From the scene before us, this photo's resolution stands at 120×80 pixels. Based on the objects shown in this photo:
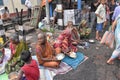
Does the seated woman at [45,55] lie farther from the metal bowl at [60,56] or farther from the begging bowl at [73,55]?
the begging bowl at [73,55]

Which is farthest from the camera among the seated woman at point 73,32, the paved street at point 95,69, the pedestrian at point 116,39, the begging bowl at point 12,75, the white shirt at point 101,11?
the white shirt at point 101,11

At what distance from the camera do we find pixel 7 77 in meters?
4.81

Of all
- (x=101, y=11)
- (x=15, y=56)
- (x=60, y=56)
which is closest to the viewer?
(x=15, y=56)

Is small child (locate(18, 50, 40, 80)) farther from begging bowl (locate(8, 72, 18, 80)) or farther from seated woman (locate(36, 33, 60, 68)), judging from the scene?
seated woman (locate(36, 33, 60, 68))

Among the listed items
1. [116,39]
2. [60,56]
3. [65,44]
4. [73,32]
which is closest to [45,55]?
[60,56]

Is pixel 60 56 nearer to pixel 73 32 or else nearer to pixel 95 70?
pixel 95 70

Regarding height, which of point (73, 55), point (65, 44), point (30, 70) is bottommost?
point (73, 55)

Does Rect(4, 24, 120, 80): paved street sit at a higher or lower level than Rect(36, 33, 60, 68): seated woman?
lower

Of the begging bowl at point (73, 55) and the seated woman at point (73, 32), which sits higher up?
the seated woman at point (73, 32)

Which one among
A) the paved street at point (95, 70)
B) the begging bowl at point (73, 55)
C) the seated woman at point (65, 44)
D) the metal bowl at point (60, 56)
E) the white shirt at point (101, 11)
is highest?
the white shirt at point (101, 11)

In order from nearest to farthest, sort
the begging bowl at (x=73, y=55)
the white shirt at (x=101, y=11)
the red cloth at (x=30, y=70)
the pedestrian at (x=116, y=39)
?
the red cloth at (x=30, y=70) < the pedestrian at (x=116, y=39) < the begging bowl at (x=73, y=55) < the white shirt at (x=101, y=11)

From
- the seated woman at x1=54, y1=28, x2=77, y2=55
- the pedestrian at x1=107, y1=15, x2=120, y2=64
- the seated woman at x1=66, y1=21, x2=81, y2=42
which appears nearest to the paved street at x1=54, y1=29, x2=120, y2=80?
the pedestrian at x1=107, y1=15, x2=120, y2=64

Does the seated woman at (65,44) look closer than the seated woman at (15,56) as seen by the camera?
No

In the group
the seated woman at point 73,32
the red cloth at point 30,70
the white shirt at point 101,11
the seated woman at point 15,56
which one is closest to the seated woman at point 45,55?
the seated woman at point 15,56
